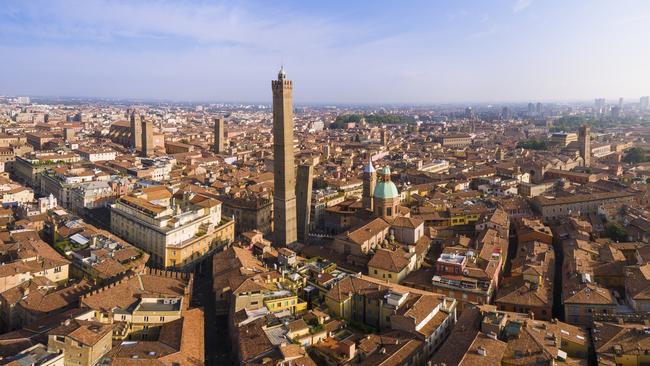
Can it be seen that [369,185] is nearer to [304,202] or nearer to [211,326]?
[304,202]

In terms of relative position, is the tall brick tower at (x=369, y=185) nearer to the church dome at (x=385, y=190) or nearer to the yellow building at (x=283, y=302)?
the church dome at (x=385, y=190)

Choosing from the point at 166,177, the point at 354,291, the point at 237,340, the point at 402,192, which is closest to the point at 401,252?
the point at 354,291

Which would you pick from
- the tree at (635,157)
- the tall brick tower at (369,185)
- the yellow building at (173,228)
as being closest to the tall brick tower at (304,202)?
the tall brick tower at (369,185)

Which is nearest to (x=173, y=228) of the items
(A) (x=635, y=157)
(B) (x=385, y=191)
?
(B) (x=385, y=191)

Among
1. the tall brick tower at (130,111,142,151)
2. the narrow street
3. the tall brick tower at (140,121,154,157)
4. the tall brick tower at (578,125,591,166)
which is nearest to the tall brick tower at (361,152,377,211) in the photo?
the narrow street

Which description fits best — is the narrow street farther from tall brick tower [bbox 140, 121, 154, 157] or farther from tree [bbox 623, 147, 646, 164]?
tree [bbox 623, 147, 646, 164]

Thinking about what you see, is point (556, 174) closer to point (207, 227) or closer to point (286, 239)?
point (286, 239)
